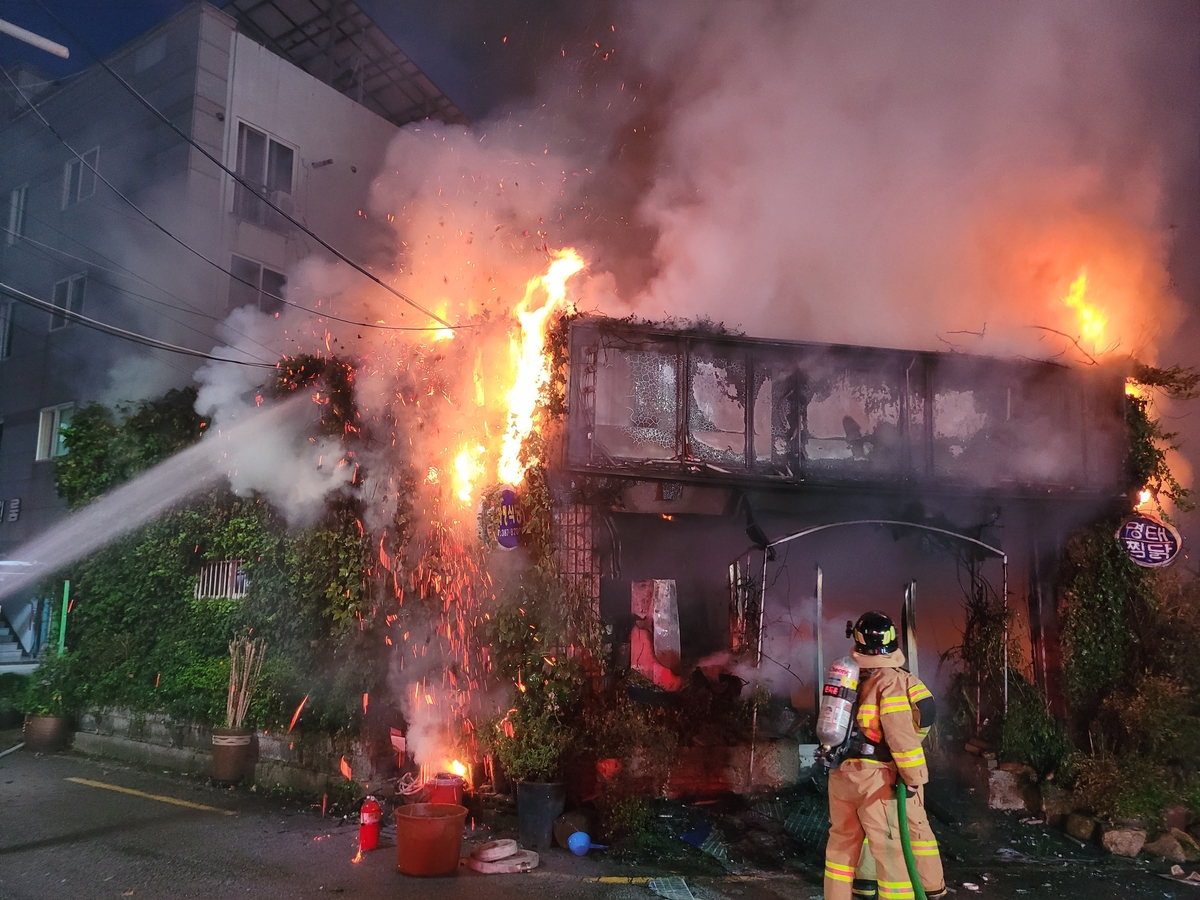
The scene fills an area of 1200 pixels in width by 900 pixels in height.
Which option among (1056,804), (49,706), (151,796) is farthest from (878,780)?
(49,706)

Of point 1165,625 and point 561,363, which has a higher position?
point 561,363

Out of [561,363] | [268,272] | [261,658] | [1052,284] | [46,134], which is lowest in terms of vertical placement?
[261,658]

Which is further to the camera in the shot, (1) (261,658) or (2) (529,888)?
(1) (261,658)

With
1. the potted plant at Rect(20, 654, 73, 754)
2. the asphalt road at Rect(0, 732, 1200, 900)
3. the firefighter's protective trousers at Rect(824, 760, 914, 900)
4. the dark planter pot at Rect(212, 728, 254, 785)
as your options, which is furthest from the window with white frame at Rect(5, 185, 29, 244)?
the firefighter's protective trousers at Rect(824, 760, 914, 900)

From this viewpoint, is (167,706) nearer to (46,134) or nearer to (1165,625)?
(1165,625)

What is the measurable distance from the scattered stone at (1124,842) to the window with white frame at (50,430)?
2055 cm

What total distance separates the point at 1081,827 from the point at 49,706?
Result: 42.6 ft

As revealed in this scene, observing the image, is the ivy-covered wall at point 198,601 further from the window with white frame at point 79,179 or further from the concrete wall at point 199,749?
the window with white frame at point 79,179

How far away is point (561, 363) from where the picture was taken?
29.3ft

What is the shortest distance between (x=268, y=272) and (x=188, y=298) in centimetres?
187

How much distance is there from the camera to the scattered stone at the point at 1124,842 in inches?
279

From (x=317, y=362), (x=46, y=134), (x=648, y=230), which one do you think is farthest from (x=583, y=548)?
(x=46, y=134)

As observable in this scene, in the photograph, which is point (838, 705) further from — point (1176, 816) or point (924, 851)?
point (1176, 816)

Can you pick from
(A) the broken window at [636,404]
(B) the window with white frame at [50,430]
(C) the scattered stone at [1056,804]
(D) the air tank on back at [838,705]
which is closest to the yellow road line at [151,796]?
(A) the broken window at [636,404]
